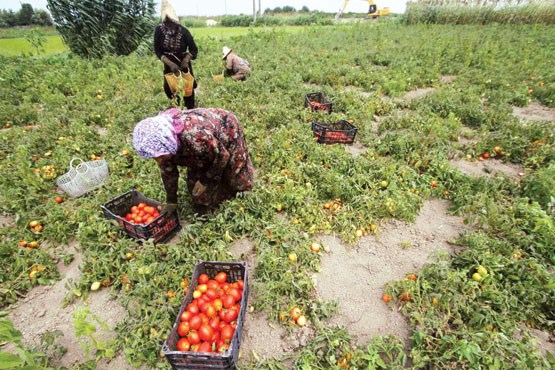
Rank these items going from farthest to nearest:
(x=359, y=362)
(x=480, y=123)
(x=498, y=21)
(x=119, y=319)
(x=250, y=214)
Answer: (x=498, y=21) → (x=480, y=123) → (x=250, y=214) → (x=119, y=319) → (x=359, y=362)

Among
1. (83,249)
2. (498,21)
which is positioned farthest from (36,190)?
(498,21)

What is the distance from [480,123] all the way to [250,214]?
17.4 feet

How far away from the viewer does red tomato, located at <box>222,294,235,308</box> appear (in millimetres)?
2426

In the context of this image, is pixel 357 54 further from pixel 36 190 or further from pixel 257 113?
pixel 36 190

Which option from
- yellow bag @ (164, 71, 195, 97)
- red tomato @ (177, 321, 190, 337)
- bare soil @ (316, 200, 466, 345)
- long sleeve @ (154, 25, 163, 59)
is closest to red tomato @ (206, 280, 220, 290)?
red tomato @ (177, 321, 190, 337)

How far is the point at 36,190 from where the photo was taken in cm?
402

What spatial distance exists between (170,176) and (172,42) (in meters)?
3.26

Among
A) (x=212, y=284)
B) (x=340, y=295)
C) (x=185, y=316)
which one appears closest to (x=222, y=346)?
(x=185, y=316)

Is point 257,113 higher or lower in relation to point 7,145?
higher

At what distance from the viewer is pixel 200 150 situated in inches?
107

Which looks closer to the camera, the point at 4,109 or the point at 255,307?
the point at 255,307

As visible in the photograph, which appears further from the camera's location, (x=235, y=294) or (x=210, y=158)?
(x=210, y=158)

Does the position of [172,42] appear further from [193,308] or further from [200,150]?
[193,308]

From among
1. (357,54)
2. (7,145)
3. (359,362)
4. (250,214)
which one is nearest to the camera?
(359,362)
